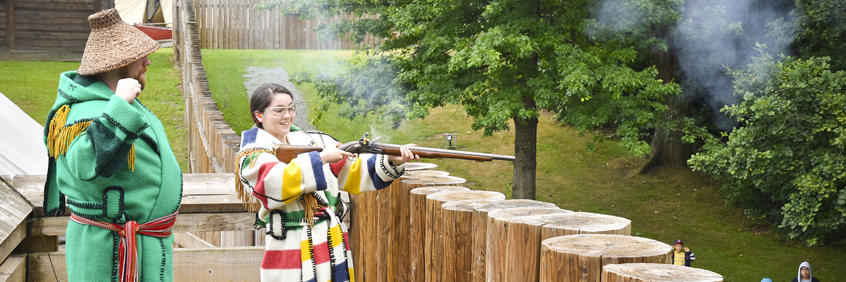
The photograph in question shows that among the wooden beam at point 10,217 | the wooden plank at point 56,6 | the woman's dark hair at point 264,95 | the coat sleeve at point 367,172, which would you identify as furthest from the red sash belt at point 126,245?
the wooden plank at point 56,6

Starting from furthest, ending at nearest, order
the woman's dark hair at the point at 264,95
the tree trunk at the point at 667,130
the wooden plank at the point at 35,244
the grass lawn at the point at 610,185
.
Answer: the tree trunk at the point at 667,130 → the grass lawn at the point at 610,185 → the wooden plank at the point at 35,244 → the woman's dark hair at the point at 264,95

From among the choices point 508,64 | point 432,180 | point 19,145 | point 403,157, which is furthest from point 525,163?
point 403,157

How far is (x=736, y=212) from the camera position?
14.2m

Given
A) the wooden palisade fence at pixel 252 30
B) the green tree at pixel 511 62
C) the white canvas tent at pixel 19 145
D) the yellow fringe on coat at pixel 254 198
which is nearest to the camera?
the yellow fringe on coat at pixel 254 198

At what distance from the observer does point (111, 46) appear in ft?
8.74

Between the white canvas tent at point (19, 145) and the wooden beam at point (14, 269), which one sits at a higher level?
the white canvas tent at point (19, 145)

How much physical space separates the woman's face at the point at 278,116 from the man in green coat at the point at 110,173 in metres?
0.42

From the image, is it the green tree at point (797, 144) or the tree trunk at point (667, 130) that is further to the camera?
the tree trunk at point (667, 130)

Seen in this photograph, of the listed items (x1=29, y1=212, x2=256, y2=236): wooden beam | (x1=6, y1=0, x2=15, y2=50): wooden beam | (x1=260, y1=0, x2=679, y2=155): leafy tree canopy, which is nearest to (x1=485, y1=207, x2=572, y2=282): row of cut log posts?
(x1=29, y1=212, x2=256, y2=236): wooden beam

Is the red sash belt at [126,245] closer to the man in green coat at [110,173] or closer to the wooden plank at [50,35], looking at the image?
the man in green coat at [110,173]

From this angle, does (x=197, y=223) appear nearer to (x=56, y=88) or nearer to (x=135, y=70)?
(x=135, y=70)

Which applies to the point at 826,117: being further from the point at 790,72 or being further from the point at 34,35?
the point at 34,35

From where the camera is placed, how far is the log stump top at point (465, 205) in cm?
297

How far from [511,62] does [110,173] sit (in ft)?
29.6
